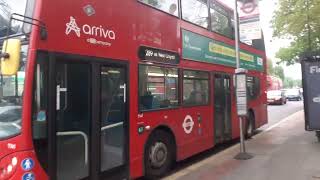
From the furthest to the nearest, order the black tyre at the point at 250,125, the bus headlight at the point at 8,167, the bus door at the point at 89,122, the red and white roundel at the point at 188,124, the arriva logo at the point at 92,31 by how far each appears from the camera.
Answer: the black tyre at the point at 250,125, the red and white roundel at the point at 188,124, the arriva logo at the point at 92,31, the bus door at the point at 89,122, the bus headlight at the point at 8,167

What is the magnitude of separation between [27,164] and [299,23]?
2129 centimetres

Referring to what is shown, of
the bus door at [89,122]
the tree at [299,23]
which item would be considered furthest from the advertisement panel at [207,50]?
the tree at [299,23]

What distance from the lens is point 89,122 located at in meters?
6.12

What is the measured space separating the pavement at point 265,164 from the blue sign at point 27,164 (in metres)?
3.30

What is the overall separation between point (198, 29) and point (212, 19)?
40.8 inches

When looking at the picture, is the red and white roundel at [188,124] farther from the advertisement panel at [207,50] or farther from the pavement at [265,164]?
the advertisement panel at [207,50]

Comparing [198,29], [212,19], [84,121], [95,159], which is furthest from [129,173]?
[212,19]

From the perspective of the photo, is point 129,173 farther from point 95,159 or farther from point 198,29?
point 198,29

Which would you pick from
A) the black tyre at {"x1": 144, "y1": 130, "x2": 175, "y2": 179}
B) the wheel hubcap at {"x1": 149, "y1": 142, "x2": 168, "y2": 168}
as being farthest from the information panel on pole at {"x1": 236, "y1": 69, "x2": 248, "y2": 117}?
the wheel hubcap at {"x1": 149, "y1": 142, "x2": 168, "y2": 168}

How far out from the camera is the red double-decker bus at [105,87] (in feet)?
17.1

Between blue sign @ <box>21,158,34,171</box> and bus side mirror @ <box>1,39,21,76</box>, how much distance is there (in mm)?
1039

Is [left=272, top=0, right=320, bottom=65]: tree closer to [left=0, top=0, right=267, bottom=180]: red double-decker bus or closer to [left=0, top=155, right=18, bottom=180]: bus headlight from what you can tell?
[left=0, top=0, right=267, bottom=180]: red double-decker bus

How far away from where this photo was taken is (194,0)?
958 cm

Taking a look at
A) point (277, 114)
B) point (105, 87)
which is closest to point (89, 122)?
point (105, 87)
